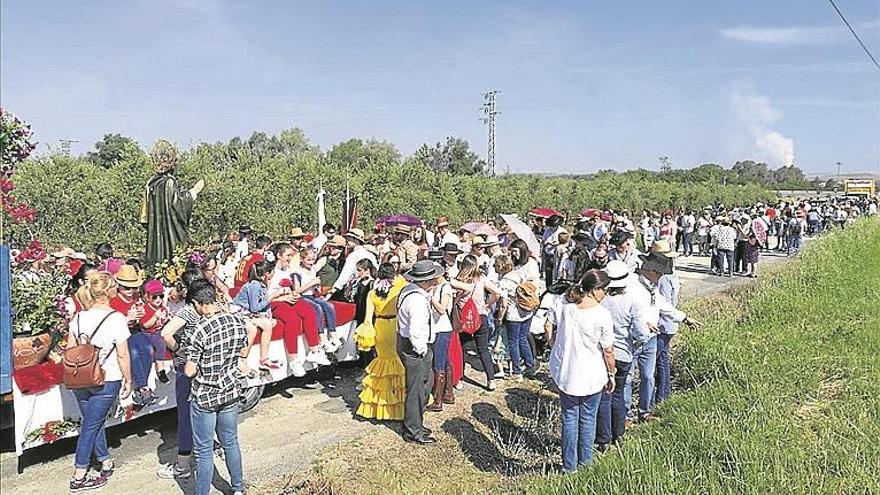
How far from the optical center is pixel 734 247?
18172mm

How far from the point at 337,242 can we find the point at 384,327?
3.32 metres

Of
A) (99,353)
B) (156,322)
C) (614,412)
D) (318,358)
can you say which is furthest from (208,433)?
(614,412)

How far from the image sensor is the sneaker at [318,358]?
7.87 m

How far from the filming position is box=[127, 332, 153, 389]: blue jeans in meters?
6.10

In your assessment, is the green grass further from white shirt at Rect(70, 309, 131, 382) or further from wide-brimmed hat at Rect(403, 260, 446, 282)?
white shirt at Rect(70, 309, 131, 382)

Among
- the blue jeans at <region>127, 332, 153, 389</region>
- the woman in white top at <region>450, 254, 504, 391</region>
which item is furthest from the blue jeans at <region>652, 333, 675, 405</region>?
the blue jeans at <region>127, 332, 153, 389</region>

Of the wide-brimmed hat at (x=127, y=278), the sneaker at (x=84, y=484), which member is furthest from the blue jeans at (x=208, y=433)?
the wide-brimmed hat at (x=127, y=278)

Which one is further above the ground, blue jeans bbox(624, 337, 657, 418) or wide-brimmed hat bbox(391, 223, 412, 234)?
wide-brimmed hat bbox(391, 223, 412, 234)

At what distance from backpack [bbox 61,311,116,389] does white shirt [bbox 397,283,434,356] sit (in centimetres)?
242

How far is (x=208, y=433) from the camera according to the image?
496cm

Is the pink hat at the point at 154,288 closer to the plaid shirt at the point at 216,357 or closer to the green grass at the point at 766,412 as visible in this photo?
the plaid shirt at the point at 216,357

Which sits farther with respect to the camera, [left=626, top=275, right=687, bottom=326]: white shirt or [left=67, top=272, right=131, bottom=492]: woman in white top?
[left=626, top=275, right=687, bottom=326]: white shirt

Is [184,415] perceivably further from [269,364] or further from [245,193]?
[245,193]

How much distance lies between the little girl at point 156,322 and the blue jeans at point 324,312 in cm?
162
